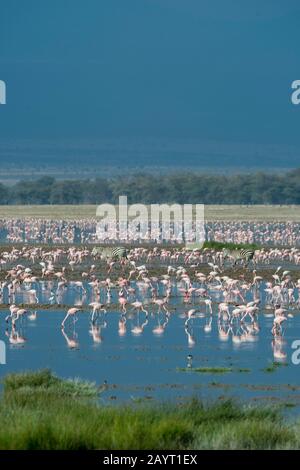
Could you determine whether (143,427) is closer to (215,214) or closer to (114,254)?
(114,254)

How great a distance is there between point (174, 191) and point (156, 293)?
77.4 meters

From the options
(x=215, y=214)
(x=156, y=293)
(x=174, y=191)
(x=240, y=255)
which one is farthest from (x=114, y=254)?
(x=174, y=191)

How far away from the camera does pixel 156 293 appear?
73.6 ft

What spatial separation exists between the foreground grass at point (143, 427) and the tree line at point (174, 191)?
8456cm

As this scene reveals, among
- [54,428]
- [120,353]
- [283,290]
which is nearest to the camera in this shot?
[54,428]

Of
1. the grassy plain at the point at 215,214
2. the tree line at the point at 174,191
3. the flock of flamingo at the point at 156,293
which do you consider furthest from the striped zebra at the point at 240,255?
the tree line at the point at 174,191

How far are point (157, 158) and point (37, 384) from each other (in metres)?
137

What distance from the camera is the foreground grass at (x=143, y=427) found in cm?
987

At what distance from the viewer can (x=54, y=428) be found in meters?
10.0

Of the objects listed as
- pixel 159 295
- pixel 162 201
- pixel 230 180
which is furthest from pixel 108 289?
pixel 230 180

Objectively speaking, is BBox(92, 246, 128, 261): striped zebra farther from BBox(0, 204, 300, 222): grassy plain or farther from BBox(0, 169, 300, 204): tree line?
BBox(0, 169, 300, 204): tree line

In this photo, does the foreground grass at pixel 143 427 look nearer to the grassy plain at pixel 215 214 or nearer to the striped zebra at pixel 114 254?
the striped zebra at pixel 114 254

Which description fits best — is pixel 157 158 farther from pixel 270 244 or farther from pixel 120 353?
pixel 120 353

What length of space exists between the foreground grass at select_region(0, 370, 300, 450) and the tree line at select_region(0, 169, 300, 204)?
84560mm
